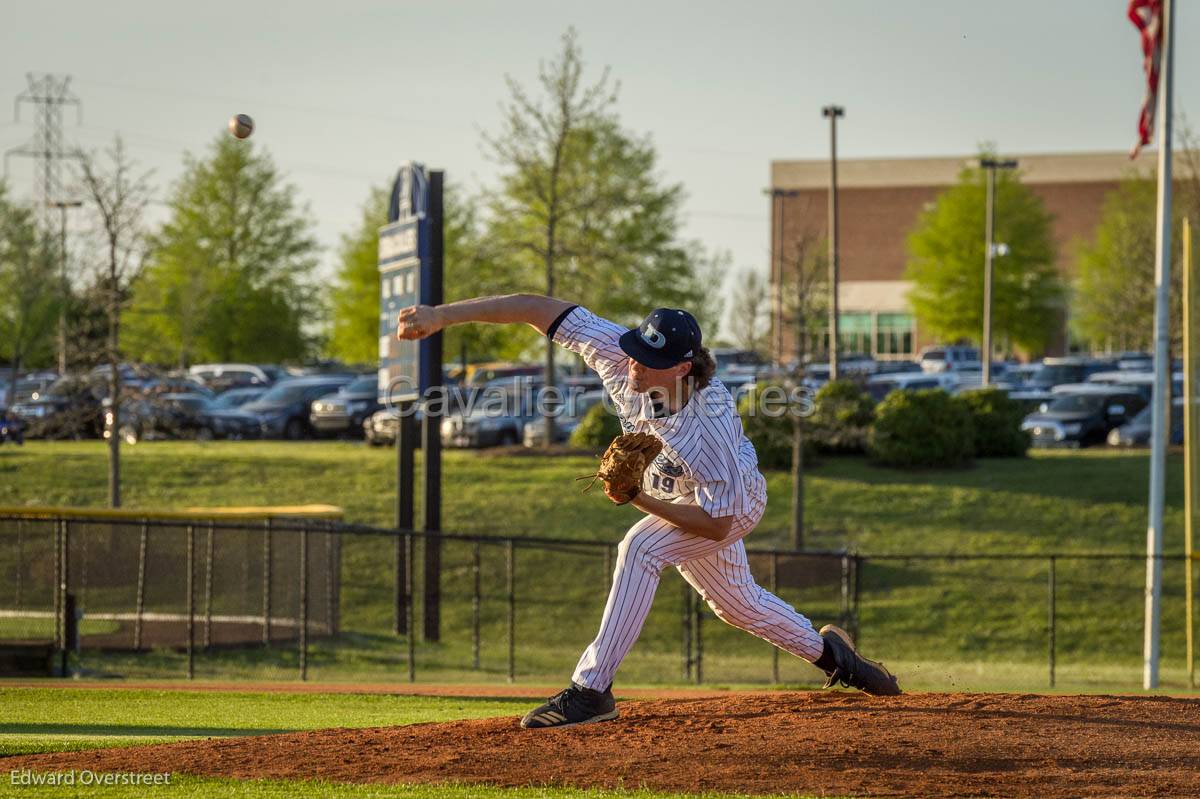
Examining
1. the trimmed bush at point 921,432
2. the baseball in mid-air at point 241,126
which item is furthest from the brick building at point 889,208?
the baseball in mid-air at point 241,126

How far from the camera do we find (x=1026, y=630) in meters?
21.0

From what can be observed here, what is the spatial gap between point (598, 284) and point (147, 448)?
10.7 metres

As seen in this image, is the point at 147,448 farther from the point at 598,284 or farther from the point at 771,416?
the point at 771,416

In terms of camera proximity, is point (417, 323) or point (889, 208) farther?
point (889, 208)

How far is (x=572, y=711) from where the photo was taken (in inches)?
271

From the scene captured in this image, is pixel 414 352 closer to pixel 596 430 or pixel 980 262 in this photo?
pixel 596 430

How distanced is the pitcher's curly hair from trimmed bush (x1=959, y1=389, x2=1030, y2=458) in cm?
2433

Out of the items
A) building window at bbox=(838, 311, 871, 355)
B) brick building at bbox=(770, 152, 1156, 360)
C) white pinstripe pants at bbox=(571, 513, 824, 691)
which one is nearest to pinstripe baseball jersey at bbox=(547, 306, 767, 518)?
white pinstripe pants at bbox=(571, 513, 824, 691)

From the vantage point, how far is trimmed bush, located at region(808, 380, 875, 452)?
27625 mm

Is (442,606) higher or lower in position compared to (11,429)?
lower

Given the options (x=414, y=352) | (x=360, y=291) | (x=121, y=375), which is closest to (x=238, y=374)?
(x=360, y=291)

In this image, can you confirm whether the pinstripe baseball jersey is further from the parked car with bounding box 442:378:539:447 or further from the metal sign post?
the parked car with bounding box 442:378:539:447

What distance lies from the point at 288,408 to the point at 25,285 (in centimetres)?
1115

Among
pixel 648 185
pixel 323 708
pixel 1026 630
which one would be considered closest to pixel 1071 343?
pixel 648 185
